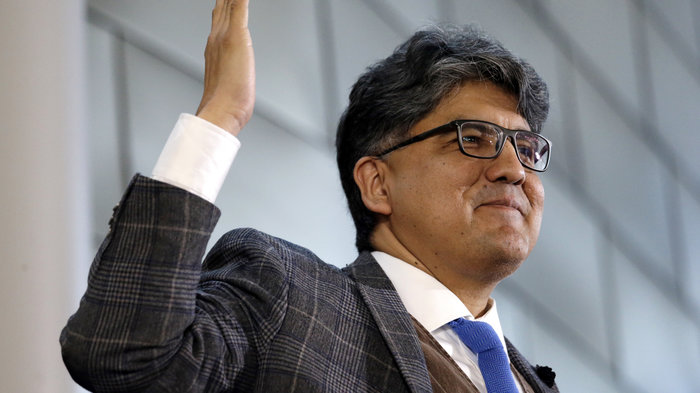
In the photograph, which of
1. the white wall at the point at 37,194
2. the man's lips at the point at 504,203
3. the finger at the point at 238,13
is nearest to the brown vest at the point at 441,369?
the man's lips at the point at 504,203

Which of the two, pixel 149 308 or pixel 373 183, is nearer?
pixel 149 308

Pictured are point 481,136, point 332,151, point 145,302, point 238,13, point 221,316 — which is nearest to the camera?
point 145,302

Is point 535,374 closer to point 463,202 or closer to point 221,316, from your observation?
point 463,202

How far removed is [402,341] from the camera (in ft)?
4.73

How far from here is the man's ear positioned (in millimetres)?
1850

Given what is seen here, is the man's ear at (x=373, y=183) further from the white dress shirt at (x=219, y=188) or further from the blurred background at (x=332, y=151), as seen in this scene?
the blurred background at (x=332, y=151)

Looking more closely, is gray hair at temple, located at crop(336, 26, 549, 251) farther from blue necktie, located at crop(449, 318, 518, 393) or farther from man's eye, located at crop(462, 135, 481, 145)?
blue necktie, located at crop(449, 318, 518, 393)

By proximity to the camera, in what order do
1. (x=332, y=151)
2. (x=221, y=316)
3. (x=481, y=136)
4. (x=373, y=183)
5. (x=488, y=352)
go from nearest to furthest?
1. (x=221, y=316)
2. (x=488, y=352)
3. (x=481, y=136)
4. (x=373, y=183)
5. (x=332, y=151)

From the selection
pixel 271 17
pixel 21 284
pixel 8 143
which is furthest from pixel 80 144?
pixel 271 17

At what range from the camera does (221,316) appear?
131 centimetres

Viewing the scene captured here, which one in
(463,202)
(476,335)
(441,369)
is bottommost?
(441,369)

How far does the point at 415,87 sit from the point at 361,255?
0.41 metres

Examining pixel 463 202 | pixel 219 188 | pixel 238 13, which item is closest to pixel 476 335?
pixel 463 202

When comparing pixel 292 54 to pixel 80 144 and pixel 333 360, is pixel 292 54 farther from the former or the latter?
pixel 333 360
